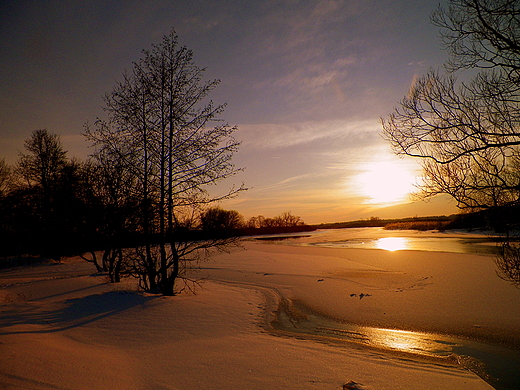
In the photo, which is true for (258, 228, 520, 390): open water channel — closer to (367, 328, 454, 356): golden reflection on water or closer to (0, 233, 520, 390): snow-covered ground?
(367, 328, 454, 356): golden reflection on water

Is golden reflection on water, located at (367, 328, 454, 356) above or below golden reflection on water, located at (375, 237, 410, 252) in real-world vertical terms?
above

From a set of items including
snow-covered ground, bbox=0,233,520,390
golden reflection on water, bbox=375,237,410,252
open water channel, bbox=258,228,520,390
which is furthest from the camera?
golden reflection on water, bbox=375,237,410,252

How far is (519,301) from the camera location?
817cm

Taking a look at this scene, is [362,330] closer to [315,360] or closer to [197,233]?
[315,360]

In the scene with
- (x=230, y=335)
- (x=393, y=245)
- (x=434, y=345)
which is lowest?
(x=393, y=245)

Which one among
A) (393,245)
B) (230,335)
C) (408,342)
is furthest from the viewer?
(393,245)

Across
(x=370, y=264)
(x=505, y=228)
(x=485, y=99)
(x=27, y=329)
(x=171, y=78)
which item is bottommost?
(x=370, y=264)

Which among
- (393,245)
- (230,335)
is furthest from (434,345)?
(393,245)

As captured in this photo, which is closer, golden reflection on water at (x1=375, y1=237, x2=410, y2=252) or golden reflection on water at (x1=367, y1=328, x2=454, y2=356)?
golden reflection on water at (x1=367, y1=328, x2=454, y2=356)

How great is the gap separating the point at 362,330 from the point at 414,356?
157cm

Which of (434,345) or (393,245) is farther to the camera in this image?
(393,245)

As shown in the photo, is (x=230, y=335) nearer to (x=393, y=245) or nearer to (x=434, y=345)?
(x=434, y=345)

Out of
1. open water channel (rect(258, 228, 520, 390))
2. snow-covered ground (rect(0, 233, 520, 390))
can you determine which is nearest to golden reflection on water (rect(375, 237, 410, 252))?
snow-covered ground (rect(0, 233, 520, 390))

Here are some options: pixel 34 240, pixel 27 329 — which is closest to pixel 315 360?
pixel 27 329
